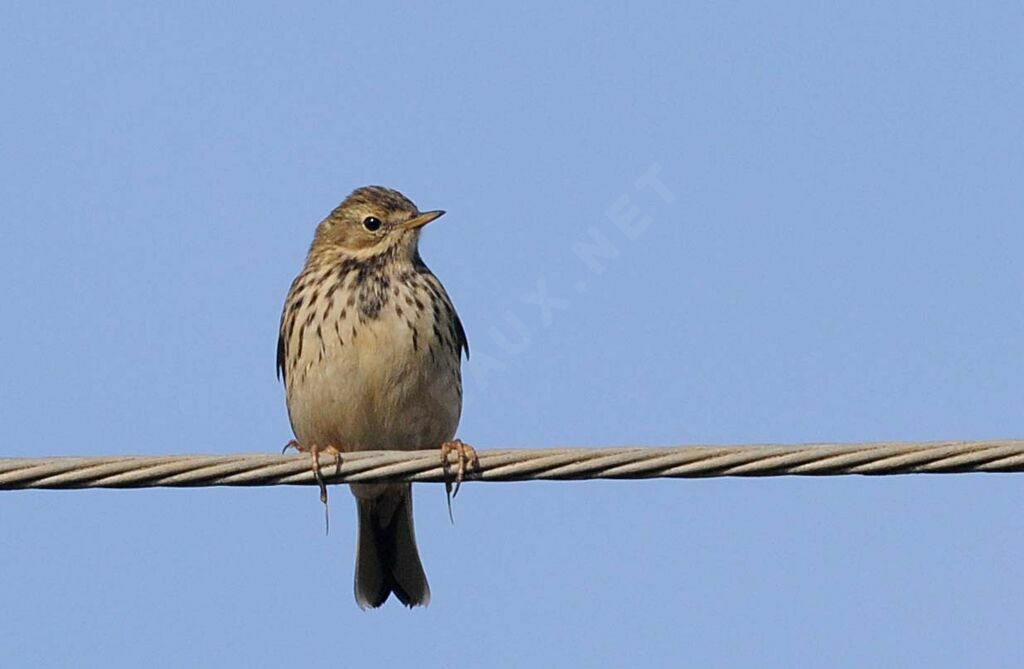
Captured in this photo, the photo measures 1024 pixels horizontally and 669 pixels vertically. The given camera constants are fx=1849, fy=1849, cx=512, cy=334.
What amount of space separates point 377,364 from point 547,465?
334cm

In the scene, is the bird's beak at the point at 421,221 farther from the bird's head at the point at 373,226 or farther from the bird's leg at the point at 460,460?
the bird's leg at the point at 460,460

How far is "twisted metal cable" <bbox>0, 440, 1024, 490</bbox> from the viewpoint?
658 centimetres

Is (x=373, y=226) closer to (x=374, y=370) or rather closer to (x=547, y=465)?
(x=374, y=370)

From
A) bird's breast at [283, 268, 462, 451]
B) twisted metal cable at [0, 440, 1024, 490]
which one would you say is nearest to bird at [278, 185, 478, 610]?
bird's breast at [283, 268, 462, 451]

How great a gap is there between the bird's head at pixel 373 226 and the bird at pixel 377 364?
1 centimetres

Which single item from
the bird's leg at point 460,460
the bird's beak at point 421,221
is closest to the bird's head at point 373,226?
the bird's beak at point 421,221

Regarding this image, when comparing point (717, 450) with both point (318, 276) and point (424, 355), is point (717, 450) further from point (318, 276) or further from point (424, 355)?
point (318, 276)

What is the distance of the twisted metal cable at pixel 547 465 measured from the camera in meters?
6.58

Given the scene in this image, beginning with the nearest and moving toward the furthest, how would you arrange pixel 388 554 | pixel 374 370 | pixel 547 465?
pixel 547 465
pixel 374 370
pixel 388 554

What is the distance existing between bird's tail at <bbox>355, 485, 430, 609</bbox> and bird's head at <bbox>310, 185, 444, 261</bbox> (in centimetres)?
146

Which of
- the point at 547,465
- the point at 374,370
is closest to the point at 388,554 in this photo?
the point at 374,370

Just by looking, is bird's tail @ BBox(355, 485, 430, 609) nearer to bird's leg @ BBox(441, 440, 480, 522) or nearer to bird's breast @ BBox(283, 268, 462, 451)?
bird's breast @ BBox(283, 268, 462, 451)

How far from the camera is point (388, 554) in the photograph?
36.8ft

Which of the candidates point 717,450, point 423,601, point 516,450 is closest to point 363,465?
point 516,450
